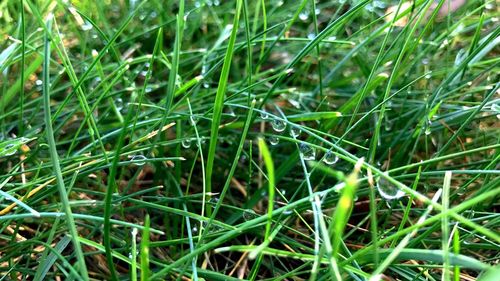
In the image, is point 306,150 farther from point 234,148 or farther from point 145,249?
point 145,249

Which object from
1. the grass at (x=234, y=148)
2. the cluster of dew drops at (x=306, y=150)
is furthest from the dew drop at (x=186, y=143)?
the cluster of dew drops at (x=306, y=150)

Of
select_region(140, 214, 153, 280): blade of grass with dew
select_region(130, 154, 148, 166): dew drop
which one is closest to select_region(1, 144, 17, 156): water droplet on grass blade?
select_region(130, 154, 148, 166): dew drop

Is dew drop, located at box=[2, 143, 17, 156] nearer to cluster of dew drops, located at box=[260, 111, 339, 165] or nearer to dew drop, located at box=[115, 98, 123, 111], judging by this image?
dew drop, located at box=[115, 98, 123, 111]

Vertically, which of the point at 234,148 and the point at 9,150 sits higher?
the point at 9,150

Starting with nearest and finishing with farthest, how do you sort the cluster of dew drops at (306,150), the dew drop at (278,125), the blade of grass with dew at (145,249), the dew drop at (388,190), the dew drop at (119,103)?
the blade of grass with dew at (145,249) < the dew drop at (388,190) < the cluster of dew drops at (306,150) < the dew drop at (278,125) < the dew drop at (119,103)

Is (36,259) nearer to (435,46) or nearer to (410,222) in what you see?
(410,222)

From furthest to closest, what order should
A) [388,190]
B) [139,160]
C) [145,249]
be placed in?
[139,160] < [388,190] < [145,249]

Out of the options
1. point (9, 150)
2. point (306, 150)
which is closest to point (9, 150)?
point (9, 150)

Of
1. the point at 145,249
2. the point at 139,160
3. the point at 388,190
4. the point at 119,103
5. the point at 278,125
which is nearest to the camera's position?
the point at 145,249

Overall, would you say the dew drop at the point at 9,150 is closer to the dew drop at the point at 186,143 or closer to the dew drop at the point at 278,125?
the dew drop at the point at 186,143
